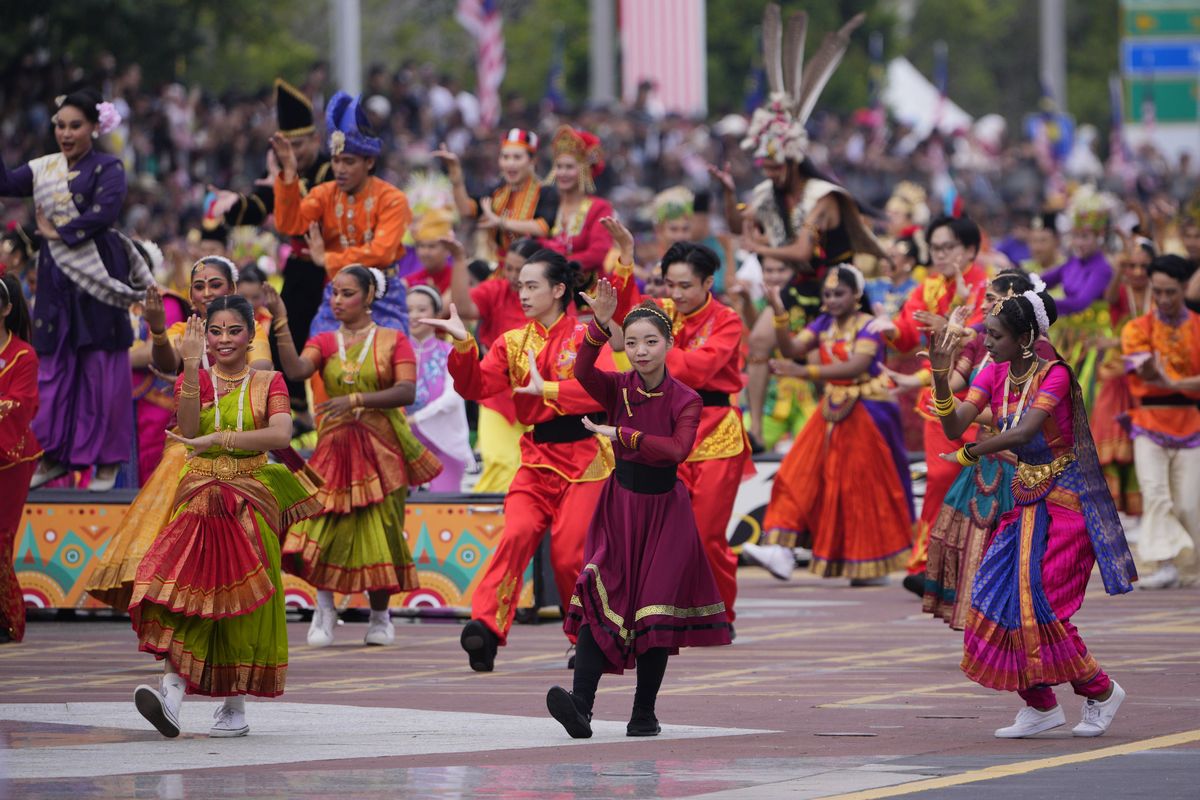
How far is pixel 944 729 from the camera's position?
30.1 ft

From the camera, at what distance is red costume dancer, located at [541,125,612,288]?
14586 millimetres

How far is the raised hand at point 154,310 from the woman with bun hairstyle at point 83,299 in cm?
185

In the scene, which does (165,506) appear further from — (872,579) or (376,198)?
(872,579)

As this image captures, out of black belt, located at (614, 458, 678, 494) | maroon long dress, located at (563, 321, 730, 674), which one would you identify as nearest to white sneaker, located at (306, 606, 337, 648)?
maroon long dress, located at (563, 321, 730, 674)

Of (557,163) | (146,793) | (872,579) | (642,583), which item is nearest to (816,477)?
(872,579)

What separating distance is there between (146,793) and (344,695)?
272cm

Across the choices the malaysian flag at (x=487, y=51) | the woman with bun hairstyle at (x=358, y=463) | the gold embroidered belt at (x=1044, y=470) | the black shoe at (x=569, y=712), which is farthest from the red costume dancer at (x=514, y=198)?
the malaysian flag at (x=487, y=51)

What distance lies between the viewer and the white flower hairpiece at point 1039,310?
938 cm

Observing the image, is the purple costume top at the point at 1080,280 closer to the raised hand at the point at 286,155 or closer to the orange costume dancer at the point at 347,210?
the orange costume dancer at the point at 347,210

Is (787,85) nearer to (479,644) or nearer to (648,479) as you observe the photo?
(479,644)

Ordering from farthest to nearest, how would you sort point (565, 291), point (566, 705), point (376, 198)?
point (376, 198) < point (565, 291) < point (566, 705)

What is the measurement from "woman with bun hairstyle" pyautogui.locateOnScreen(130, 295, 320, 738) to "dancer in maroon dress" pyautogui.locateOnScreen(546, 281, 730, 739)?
45.7 inches

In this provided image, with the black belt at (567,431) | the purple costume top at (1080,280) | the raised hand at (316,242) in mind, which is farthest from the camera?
the purple costume top at (1080,280)

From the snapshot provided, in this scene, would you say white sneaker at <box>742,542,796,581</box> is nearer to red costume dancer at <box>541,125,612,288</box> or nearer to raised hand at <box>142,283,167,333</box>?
red costume dancer at <box>541,125,612,288</box>
